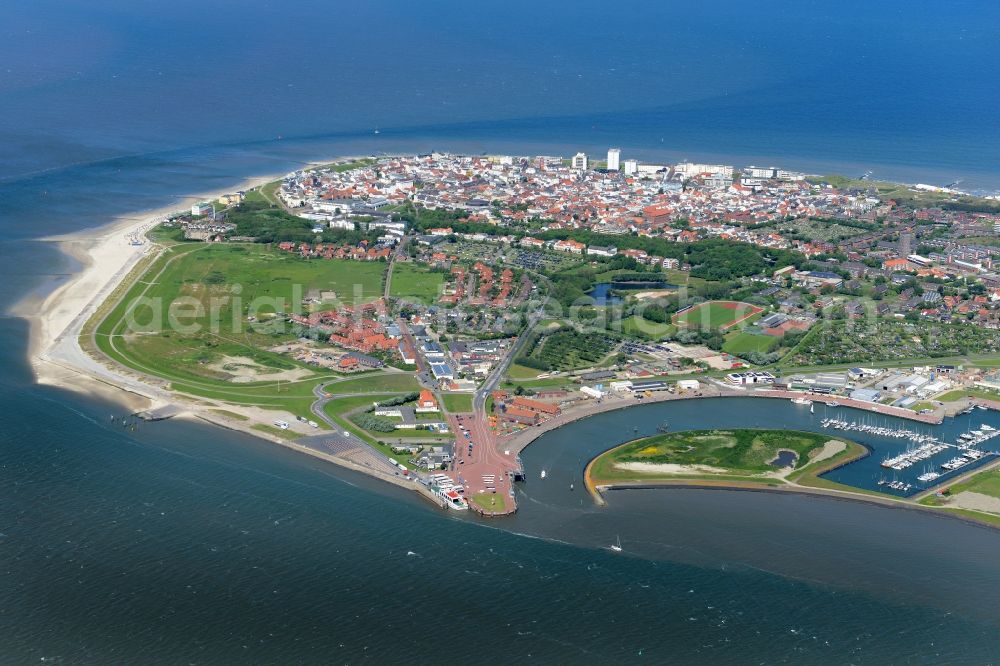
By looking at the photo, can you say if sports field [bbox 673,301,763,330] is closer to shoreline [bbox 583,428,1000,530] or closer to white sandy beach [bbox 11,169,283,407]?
shoreline [bbox 583,428,1000,530]

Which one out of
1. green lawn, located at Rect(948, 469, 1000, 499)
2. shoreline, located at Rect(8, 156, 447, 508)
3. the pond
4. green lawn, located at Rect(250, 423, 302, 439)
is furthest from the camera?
shoreline, located at Rect(8, 156, 447, 508)

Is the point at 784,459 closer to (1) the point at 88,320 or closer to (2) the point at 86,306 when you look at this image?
(1) the point at 88,320

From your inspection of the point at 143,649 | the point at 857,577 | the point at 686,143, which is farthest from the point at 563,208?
the point at 143,649

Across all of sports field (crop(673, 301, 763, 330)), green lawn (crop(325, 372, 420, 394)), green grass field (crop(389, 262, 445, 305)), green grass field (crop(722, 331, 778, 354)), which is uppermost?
green grass field (crop(389, 262, 445, 305))

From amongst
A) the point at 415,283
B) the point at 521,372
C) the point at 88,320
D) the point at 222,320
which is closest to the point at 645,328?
the point at 521,372

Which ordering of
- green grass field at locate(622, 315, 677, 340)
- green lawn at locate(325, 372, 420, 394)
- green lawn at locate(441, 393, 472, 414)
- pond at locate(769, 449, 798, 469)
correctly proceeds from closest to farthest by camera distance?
pond at locate(769, 449, 798, 469) < green lawn at locate(441, 393, 472, 414) < green lawn at locate(325, 372, 420, 394) < green grass field at locate(622, 315, 677, 340)

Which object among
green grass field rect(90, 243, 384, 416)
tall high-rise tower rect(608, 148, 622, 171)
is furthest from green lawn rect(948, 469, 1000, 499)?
tall high-rise tower rect(608, 148, 622, 171)

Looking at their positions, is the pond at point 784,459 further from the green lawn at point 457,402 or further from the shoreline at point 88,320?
the shoreline at point 88,320
